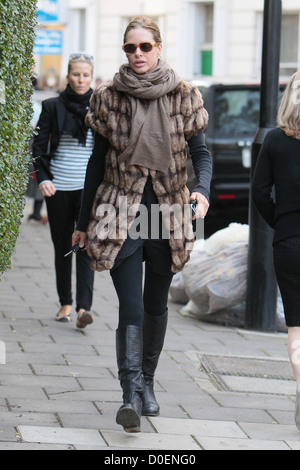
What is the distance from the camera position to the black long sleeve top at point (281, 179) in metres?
4.85

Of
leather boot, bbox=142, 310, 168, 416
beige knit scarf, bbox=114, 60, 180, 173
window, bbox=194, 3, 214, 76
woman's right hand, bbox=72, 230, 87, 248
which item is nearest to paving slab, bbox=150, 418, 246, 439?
leather boot, bbox=142, 310, 168, 416

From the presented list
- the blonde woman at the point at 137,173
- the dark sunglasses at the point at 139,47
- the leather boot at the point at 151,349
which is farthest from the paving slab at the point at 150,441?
the dark sunglasses at the point at 139,47

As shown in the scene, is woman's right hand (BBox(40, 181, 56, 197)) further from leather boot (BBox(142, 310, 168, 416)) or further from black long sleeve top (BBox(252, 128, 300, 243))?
black long sleeve top (BBox(252, 128, 300, 243))

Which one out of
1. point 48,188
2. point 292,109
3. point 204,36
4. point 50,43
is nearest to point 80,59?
point 48,188

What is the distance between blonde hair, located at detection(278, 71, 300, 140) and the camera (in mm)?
4789

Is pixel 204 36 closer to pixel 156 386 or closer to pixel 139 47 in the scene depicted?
pixel 156 386

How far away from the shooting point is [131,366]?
4.71 metres

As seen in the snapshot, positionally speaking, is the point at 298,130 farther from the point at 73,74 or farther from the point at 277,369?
the point at 73,74

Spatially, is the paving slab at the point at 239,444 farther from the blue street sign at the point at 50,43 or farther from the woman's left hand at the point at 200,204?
the blue street sign at the point at 50,43

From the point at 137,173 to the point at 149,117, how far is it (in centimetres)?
26

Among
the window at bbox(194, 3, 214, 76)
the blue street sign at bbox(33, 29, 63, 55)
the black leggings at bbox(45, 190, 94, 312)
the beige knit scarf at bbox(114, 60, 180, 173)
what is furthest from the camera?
the window at bbox(194, 3, 214, 76)

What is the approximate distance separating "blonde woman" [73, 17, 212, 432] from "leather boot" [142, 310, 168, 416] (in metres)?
0.17

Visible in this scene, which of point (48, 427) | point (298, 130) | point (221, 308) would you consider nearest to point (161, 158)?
point (298, 130)
